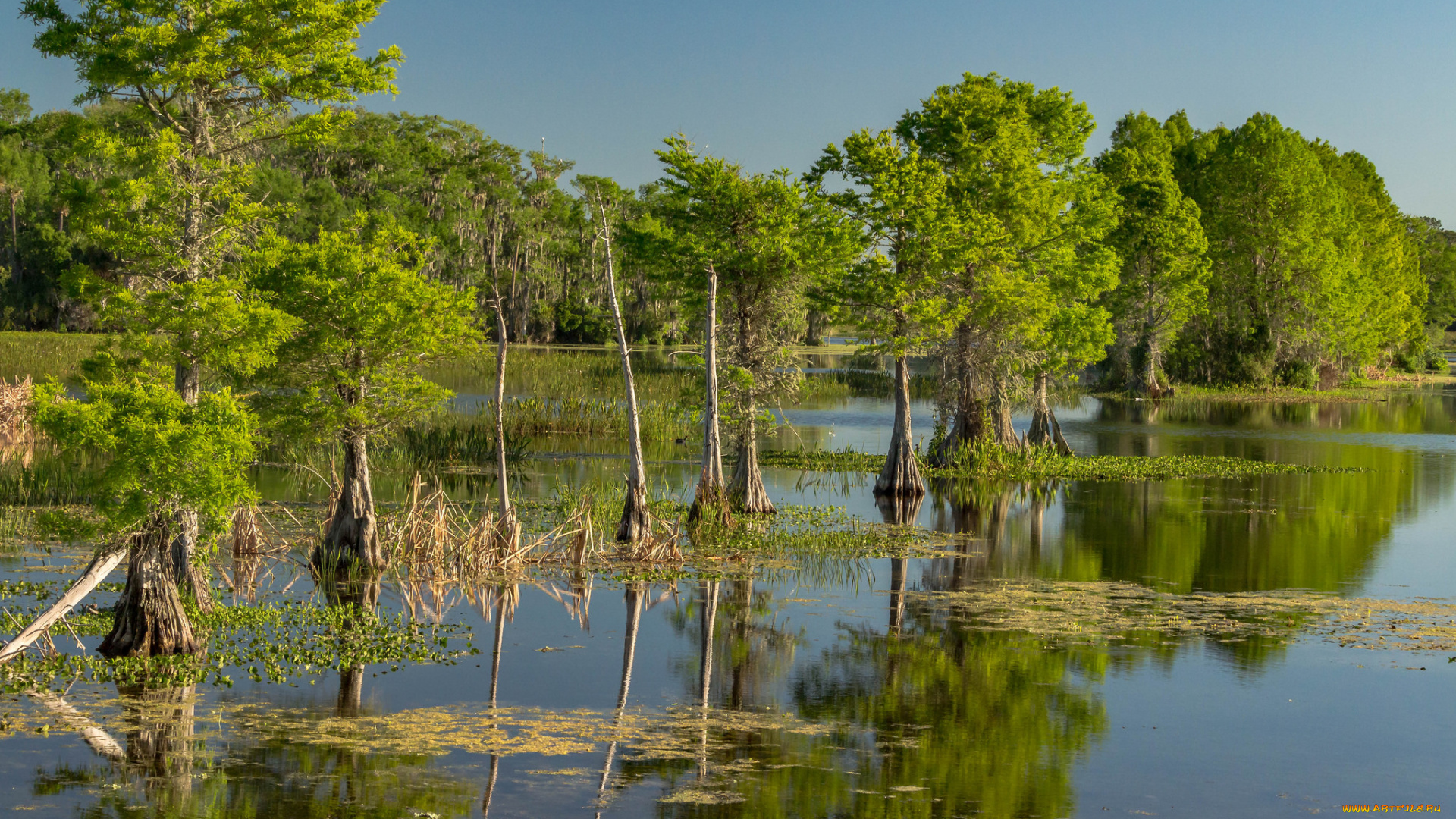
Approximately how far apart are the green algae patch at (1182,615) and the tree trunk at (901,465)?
9.12 metres

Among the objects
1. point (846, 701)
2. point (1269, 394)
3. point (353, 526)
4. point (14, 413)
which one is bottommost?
point (846, 701)

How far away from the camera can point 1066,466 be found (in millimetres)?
33375

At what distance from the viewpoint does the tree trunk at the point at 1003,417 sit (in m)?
32.7

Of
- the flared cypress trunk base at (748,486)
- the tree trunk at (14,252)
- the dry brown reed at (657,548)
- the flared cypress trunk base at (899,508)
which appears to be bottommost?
the dry brown reed at (657,548)

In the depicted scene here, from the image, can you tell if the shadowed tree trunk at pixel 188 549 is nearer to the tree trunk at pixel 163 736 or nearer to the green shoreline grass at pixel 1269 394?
the tree trunk at pixel 163 736

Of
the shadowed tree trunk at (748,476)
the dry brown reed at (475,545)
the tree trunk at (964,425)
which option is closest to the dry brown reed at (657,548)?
the dry brown reed at (475,545)

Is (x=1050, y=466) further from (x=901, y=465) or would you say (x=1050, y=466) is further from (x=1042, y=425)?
(x=901, y=465)

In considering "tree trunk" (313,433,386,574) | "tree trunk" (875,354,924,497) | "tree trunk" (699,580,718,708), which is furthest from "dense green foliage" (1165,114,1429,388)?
"tree trunk" (313,433,386,574)

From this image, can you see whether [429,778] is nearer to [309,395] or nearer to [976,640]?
[976,640]

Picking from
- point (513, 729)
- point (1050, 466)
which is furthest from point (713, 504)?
point (1050, 466)

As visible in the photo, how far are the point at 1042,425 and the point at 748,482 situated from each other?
50.8ft

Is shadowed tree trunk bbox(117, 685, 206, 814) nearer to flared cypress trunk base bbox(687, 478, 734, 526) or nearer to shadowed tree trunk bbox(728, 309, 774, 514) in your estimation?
flared cypress trunk base bbox(687, 478, 734, 526)

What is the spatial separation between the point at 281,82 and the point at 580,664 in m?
7.98

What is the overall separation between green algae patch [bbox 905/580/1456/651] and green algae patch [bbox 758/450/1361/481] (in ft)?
45.3
